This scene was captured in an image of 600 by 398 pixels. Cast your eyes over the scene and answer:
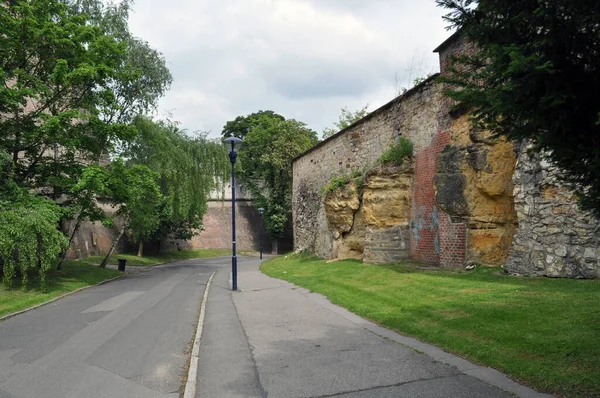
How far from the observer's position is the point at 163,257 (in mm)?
38875

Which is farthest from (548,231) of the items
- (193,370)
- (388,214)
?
(193,370)

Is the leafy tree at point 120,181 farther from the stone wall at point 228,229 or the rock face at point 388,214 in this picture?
the stone wall at point 228,229

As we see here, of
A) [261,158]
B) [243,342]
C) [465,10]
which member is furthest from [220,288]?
[261,158]

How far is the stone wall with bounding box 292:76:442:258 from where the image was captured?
14320mm

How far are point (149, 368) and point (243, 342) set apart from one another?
1726 millimetres

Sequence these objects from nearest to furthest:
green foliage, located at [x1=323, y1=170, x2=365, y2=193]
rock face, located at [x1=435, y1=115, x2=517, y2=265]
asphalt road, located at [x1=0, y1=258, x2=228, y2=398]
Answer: asphalt road, located at [x1=0, y1=258, x2=228, y2=398] → rock face, located at [x1=435, y1=115, x2=517, y2=265] → green foliage, located at [x1=323, y1=170, x2=365, y2=193]

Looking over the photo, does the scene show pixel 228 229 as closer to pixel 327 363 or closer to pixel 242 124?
pixel 242 124

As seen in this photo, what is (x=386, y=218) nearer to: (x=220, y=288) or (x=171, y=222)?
(x=220, y=288)

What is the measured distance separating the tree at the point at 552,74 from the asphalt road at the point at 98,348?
15.8 ft

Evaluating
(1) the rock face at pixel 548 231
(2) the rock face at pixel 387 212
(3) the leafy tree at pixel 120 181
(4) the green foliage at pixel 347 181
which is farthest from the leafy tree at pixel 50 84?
(1) the rock face at pixel 548 231

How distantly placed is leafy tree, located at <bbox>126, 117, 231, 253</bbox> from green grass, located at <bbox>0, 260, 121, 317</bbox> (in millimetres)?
7266

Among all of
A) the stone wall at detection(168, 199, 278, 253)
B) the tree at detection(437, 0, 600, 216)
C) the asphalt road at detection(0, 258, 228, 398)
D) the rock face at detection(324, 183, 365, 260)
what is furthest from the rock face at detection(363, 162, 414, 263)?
the stone wall at detection(168, 199, 278, 253)

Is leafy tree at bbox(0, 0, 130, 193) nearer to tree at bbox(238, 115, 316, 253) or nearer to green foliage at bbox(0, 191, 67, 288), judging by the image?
green foliage at bbox(0, 191, 67, 288)

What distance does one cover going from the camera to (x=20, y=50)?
54.2 feet
